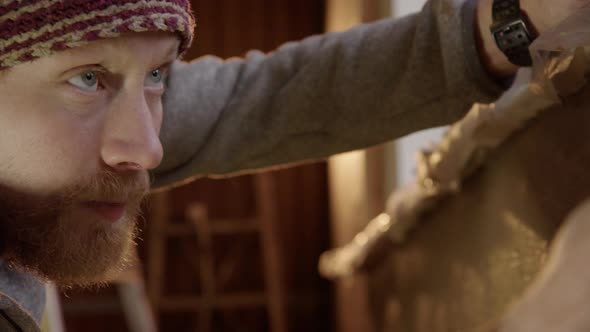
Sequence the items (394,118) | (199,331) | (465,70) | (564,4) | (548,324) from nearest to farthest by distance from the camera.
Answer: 1. (548,324)
2. (564,4)
3. (465,70)
4. (394,118)
5. (199,331)

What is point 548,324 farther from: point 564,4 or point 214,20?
point 214,20

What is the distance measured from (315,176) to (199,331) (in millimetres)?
1127

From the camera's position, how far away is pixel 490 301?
838 millimetres

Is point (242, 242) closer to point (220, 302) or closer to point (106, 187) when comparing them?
point (220, 302)

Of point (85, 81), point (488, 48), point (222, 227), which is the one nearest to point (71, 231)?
point (85, 81)

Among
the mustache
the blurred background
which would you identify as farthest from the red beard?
the blurred background

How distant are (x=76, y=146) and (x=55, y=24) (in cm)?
11

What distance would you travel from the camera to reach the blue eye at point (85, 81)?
2.10 feet

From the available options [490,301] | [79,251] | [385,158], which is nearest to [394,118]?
[490,301]

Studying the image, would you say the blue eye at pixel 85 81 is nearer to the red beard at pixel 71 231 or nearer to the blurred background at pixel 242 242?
the red beard at pixel 71 231

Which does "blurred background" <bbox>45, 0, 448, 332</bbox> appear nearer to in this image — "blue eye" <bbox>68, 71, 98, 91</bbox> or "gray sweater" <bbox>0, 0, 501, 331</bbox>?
"gray sweater" <bbox>0, 0, 501, 331</bbox>

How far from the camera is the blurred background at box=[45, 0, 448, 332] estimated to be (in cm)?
389

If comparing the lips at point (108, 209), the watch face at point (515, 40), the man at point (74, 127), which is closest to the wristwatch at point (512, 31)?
the watch face at point (515, 40)

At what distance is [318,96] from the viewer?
2.91 ft
